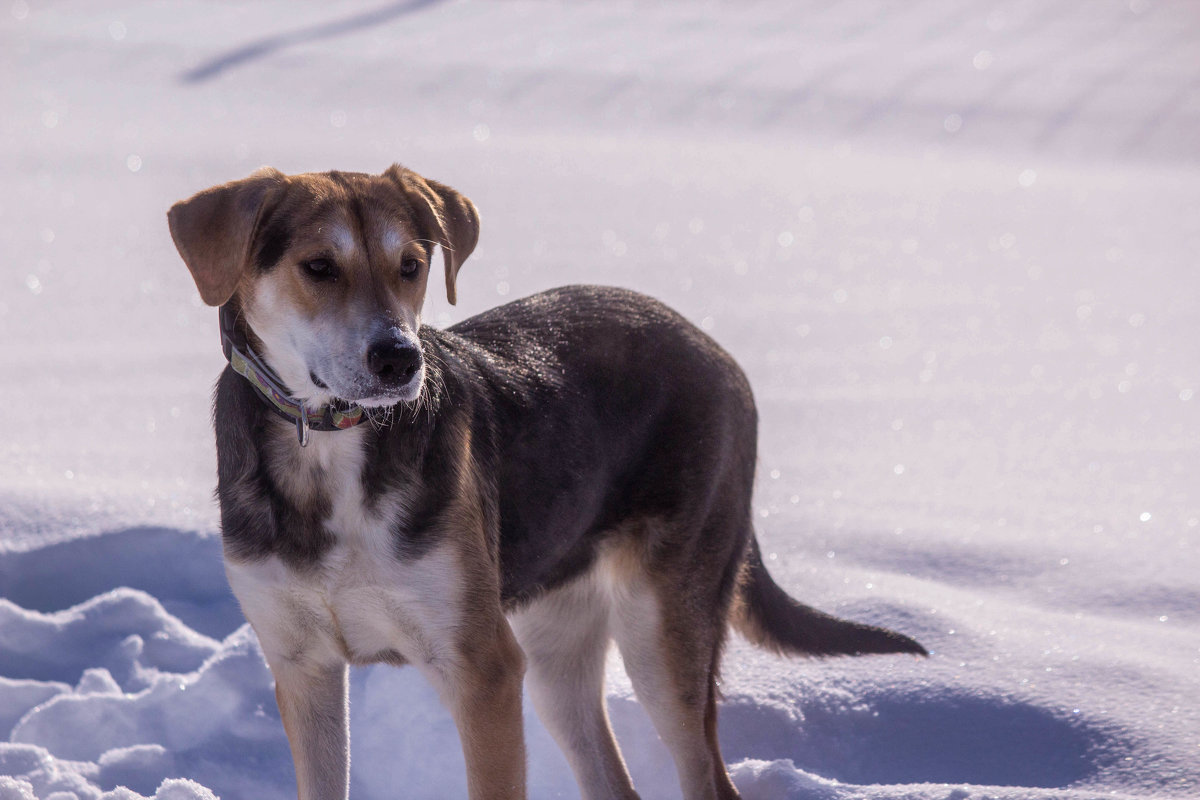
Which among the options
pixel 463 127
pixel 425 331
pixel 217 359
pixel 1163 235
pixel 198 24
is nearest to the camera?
pixel 425 331

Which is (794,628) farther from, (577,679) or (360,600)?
(360,600)

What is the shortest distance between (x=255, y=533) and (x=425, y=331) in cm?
67

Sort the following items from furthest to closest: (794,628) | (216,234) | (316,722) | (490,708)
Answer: (794,628), (316,722), (490,708), (216,234)

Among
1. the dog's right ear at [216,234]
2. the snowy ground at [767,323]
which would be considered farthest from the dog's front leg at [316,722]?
the dog's right ear at [216,234]

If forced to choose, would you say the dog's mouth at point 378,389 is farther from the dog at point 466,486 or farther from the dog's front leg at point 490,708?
the dog's front leg at point 490,708

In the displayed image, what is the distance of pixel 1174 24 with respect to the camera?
1196 centimetres

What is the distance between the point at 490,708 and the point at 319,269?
1.10m

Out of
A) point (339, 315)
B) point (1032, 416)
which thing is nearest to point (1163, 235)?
point (1032, 416)

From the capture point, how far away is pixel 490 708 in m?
2.82

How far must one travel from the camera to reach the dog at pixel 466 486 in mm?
2742

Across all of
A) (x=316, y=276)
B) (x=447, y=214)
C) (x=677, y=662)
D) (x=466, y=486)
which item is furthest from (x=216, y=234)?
(x=677, y=662)

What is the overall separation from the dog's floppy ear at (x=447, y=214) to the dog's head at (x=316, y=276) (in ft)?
0.50

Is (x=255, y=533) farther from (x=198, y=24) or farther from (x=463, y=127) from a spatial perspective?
(x=198, y=24)

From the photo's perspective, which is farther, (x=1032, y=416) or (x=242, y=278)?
(x=1032, y=416)
